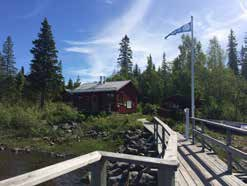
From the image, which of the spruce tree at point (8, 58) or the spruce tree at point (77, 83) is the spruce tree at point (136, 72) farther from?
the spruce tree at point (8, 58)

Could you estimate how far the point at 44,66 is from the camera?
33.6 m

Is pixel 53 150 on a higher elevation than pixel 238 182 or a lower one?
lower

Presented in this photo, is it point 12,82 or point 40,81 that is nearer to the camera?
point 40,81

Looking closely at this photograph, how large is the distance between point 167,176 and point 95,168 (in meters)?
0.73

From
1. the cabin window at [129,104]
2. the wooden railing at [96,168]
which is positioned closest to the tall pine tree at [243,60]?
the cabin window at [129,104]

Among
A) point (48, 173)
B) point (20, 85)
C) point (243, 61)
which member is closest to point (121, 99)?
point (20, 85)

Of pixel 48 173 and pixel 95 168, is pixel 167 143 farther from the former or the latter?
pixel 48 173

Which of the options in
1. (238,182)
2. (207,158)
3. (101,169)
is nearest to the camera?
(101,169)

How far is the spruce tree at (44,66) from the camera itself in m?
33.5

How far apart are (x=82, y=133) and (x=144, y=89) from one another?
72.7 ft

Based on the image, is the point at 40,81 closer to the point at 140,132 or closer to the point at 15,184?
the point at 140,132

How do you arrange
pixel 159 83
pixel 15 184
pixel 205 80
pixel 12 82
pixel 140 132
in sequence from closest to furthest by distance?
pixel 15 184
pixel 140 132
pixel 205 80
pixel 159 83
pixel 12 82

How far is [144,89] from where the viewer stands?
4256 cm

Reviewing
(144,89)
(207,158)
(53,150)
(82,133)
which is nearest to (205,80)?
(144,89)
